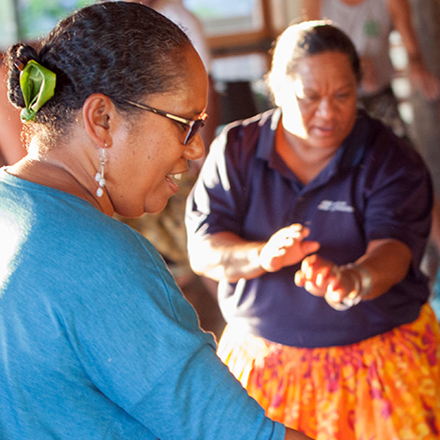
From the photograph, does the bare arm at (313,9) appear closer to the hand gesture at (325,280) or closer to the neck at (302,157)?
the neck at (302,157)

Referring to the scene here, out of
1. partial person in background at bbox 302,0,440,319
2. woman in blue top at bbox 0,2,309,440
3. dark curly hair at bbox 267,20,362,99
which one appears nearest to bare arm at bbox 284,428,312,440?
woman in blue top at bbox 0,2,309,440

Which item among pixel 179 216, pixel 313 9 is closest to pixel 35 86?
pixel 179 216

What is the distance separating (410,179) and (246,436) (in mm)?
977

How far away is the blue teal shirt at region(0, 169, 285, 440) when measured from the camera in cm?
73

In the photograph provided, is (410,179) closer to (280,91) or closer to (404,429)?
(280,91)

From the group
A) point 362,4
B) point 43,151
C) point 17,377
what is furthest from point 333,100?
point 362,4

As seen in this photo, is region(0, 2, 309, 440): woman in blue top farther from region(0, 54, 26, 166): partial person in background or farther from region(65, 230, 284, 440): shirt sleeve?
region(0, 54, 26, 166): partial person in background

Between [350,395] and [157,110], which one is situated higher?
[157,110]

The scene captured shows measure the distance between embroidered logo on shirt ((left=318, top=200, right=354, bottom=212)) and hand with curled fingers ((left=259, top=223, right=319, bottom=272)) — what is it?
0.23 metres

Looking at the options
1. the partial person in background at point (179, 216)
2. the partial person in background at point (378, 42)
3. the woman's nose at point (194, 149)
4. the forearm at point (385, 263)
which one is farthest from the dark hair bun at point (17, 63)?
the partial person in background at point (378, 42)

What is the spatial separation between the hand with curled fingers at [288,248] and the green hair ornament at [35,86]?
66 cm

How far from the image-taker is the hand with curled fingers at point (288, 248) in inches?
49.8

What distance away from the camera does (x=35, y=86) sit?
2.79 ft

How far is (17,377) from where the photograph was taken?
2.47ft
